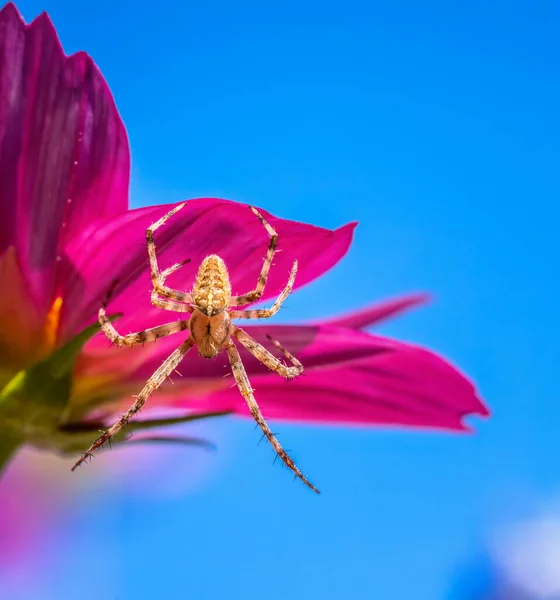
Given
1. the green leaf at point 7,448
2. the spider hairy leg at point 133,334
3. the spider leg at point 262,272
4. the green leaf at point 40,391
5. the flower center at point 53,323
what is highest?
the spider leg at point 262,272

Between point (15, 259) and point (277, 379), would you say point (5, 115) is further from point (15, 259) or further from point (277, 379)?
point (277, 379)

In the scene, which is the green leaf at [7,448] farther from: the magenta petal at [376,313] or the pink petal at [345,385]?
the magenta petal at [376,313]

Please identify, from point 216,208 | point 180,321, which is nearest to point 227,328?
point 180,321

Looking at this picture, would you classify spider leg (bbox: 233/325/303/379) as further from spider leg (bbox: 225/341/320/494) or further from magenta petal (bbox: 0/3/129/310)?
magenta petal (bbox: 0/3/129/310)

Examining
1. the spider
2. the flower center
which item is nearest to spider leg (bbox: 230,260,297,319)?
the spider

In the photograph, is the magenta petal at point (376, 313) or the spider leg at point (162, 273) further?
A: the magenta petal at point (376, 313)

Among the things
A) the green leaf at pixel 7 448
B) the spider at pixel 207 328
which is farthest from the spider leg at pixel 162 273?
the green leaf at pixel 7 448
